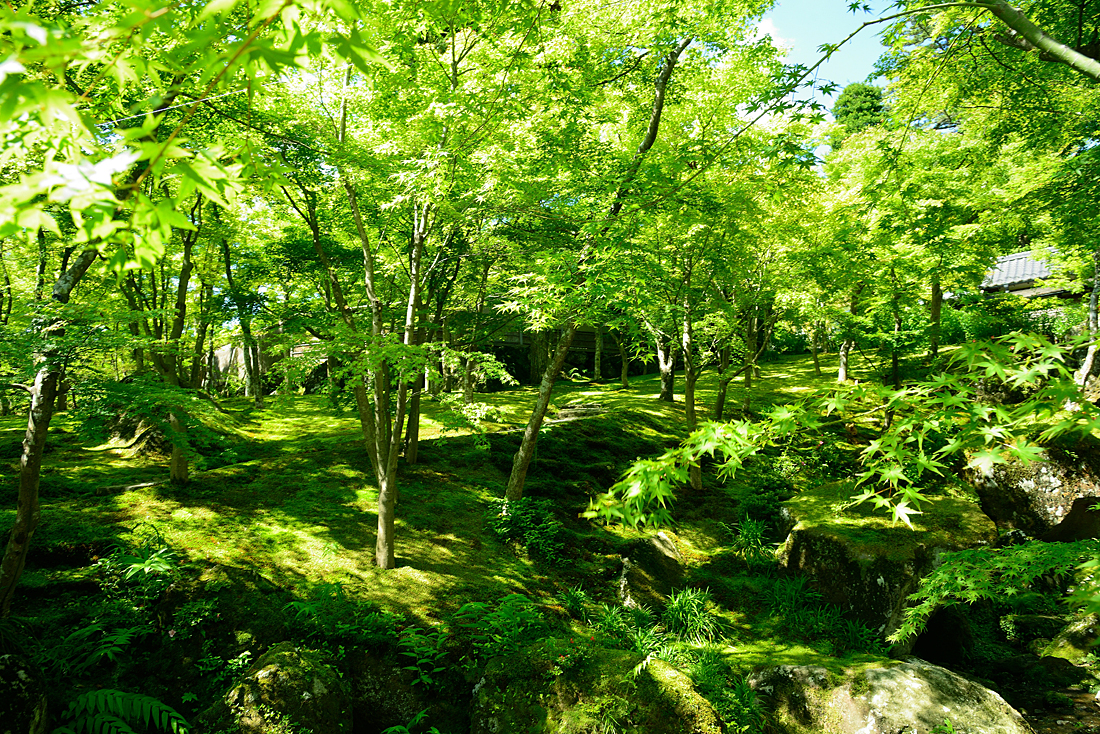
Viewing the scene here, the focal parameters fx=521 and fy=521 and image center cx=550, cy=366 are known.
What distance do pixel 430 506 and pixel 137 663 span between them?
466 cm

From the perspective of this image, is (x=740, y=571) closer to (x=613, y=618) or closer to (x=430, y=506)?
(x=613, y=618)

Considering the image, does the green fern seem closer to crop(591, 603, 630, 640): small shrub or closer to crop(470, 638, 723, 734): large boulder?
crop(470, 638, 723, 734): large boulder

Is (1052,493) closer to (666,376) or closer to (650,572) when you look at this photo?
(650,572)

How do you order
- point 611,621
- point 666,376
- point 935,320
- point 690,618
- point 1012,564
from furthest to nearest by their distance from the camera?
point 666,376, point 935,320, point 690,618, point 611,621, point 1012,564

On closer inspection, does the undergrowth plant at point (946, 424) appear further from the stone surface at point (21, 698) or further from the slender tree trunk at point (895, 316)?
the slender tree trunk at point (895, 316)

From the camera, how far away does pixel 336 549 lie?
7395 millimetres

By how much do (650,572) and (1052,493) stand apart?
7833 millimetres

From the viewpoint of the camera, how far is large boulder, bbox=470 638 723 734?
481 cm

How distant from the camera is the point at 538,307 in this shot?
7.17 metres

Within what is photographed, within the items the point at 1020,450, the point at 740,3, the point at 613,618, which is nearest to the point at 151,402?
the point at 613,618

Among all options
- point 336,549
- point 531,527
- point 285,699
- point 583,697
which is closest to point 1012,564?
point 583,697

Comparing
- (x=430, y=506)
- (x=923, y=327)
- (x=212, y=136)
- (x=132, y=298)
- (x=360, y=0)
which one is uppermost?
(x=360, y=0)

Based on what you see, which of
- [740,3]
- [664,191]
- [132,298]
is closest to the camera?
[664,191]

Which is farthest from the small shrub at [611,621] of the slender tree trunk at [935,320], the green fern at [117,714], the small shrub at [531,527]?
the slender tree trunk at [935,320]
